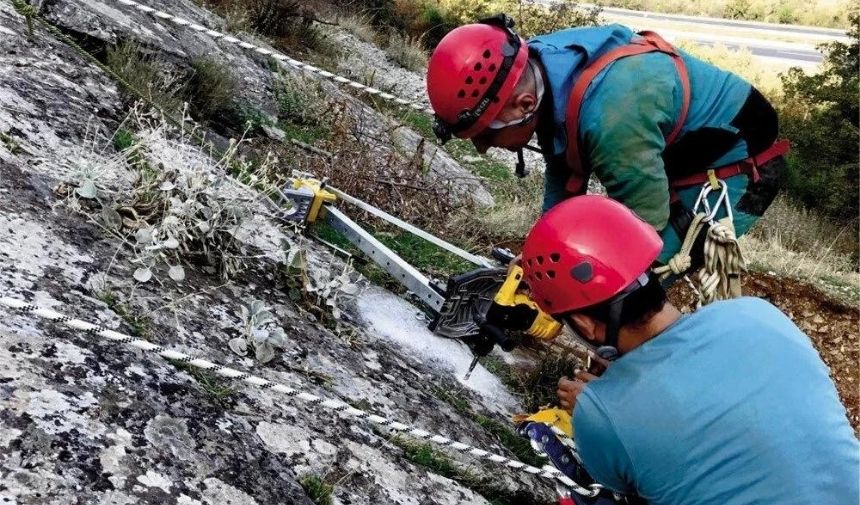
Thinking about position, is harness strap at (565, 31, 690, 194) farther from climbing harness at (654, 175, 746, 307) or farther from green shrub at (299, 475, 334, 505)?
green shrub at (299, 475, 334, 505)

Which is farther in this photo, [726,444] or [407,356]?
[407,356]

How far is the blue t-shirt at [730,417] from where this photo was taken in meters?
1.78

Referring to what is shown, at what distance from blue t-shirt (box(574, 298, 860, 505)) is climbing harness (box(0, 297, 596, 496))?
2.34 ft

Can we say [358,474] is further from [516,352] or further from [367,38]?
[367,38]

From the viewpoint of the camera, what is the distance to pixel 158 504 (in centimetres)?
170

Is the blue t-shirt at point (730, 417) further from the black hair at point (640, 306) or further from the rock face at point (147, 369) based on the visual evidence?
the rock face at point (147, 369)

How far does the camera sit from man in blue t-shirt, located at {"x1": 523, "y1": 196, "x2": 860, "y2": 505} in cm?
179

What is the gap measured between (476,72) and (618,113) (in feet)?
1.77

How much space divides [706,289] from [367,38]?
27.7 feet

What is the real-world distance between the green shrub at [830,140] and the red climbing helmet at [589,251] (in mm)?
10481

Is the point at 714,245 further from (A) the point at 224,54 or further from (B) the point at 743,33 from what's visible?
(B) the point at 743,33

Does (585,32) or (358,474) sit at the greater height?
(585,32)

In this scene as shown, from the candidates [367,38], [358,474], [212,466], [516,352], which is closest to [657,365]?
[358,474]

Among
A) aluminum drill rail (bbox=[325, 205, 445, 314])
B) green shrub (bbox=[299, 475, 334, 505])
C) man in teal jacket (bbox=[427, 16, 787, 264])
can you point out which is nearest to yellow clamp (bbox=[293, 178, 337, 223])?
aluminum drill rail (bbox=[325, 205, 445, 314])
